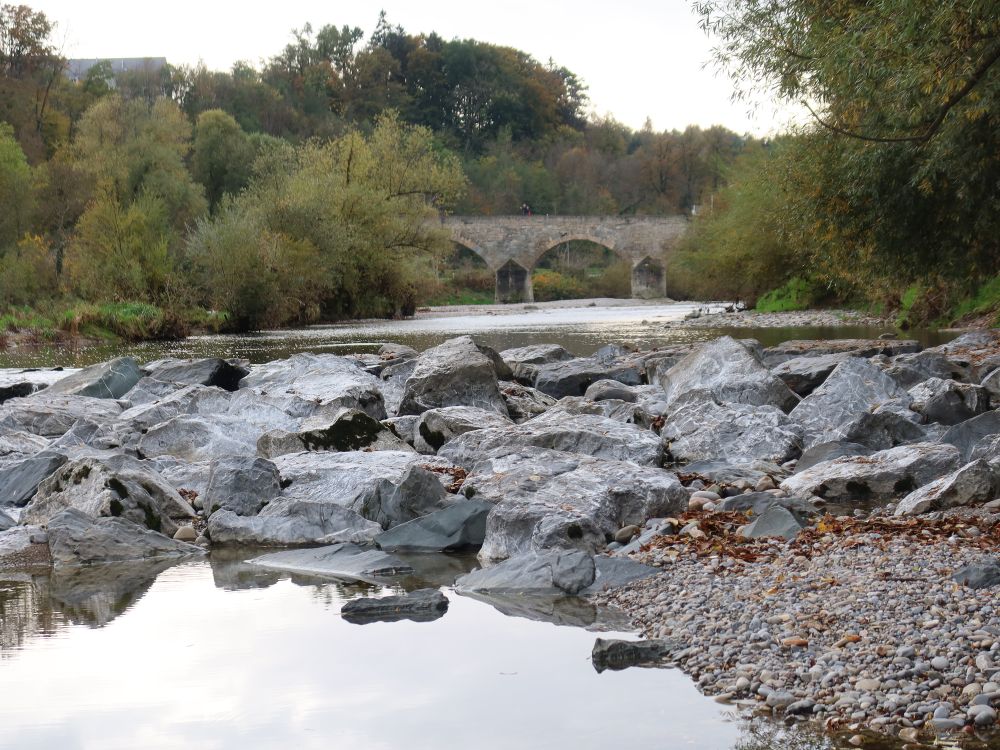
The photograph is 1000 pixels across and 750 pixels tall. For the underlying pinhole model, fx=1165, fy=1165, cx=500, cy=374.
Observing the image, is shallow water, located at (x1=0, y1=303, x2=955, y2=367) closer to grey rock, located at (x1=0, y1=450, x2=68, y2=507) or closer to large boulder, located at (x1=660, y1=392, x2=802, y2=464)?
large boulder, located at (x1=660, y1=392, x2=802, y2=464)

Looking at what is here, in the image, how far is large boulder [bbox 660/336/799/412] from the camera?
1037 cm

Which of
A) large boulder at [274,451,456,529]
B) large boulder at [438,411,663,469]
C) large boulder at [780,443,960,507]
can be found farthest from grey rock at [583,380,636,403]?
large boulder at [780,443,960,507]

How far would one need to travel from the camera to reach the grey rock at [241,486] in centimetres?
710

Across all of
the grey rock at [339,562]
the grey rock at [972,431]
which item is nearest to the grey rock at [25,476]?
the grey rock at [339,562]

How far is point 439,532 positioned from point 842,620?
2741 mm

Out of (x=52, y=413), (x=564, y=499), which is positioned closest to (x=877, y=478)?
(x=564, y=499)

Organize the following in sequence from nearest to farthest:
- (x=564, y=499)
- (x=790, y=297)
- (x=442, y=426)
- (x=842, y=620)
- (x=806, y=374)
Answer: (x=842, y=620), (x=564, y=499), (x=442, y=426), (x=806, y=374), (x=790, y=297)

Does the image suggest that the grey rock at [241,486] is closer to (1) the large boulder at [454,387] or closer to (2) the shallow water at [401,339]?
(1) the large boulder at [454,387]

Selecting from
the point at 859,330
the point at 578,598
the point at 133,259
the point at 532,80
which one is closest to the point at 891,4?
the point at 578,598

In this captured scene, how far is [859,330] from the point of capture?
90.5 feet

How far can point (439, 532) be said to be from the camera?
649 centimetres

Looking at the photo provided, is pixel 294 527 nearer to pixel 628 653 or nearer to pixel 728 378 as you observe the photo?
pixel 628 653

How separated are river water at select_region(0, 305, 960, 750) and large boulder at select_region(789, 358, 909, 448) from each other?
3.95 meters

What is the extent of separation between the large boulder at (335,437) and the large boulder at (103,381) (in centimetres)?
446
